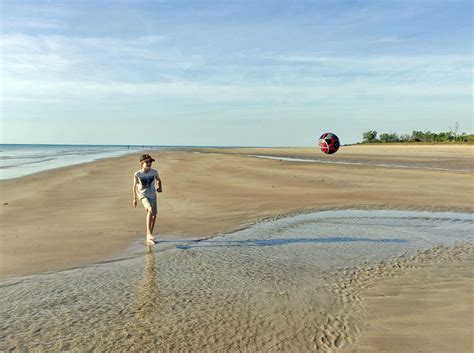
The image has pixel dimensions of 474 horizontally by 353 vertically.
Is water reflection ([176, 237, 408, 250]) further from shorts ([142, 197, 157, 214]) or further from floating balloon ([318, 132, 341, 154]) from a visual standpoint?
floating balloon ([318, 132, 341, 154])

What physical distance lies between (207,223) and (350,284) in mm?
5274

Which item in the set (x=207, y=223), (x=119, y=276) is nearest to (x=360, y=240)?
(x=207, y=223)

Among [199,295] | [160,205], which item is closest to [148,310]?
[199,295]

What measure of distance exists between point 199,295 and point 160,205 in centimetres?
810

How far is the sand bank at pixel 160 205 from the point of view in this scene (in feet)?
26.8

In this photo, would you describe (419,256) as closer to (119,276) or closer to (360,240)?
(360,240)

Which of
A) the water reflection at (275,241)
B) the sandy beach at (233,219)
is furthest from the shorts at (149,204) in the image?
the water reflection at (275,241)

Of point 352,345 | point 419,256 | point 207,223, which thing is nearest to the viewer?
point 352,345

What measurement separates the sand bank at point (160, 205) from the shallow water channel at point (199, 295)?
3.62 feet

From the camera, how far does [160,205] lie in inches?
529

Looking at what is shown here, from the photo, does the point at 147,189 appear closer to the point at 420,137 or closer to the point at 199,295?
the point at 199,295

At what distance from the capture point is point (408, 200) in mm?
14812

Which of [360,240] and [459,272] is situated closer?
[459,272]

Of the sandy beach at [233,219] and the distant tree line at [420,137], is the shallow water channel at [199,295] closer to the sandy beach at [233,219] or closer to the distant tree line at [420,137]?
the sandy beach at [233,219]
